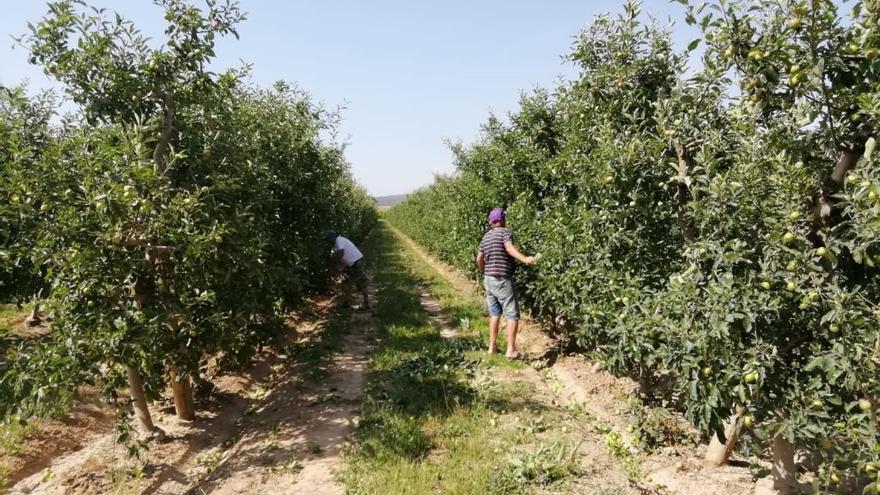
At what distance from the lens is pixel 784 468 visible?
3.67 metres

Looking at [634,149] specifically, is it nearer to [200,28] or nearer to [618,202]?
[618,202]

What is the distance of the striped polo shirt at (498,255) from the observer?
7.30 m

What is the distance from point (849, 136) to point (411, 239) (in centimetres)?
2993

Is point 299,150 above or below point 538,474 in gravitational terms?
above

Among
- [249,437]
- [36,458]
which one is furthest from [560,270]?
[36,458]

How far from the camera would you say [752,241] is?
333cm

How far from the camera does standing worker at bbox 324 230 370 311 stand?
1109 cm

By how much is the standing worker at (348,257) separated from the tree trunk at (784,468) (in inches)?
348

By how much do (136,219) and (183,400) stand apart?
97.1 inches

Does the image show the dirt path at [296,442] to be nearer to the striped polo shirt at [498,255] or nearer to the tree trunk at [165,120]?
the striped polo shirt at [498,255]

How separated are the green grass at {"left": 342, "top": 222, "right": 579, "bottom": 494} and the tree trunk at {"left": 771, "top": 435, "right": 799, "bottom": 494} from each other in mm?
1481

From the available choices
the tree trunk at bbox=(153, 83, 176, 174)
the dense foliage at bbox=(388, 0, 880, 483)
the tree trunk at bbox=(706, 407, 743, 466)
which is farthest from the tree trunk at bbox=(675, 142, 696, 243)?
the tree trunk at bbox=(153, 83, 176, 174)

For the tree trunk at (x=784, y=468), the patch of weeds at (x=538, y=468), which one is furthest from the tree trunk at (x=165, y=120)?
the tree trunk at (x=784, y=468)

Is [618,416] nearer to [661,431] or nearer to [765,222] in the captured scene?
[661,431]
